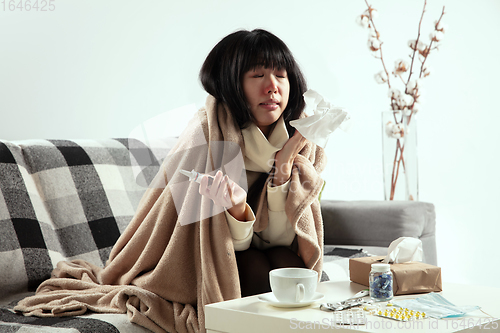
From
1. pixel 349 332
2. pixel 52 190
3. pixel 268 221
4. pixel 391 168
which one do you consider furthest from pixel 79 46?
pixel 349 332

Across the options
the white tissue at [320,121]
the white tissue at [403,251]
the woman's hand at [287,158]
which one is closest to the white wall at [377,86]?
the woman's hand at [287,158]

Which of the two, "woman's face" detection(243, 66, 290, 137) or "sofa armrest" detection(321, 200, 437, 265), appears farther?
"sofa armrest" detection(321, 200, 437, 265)

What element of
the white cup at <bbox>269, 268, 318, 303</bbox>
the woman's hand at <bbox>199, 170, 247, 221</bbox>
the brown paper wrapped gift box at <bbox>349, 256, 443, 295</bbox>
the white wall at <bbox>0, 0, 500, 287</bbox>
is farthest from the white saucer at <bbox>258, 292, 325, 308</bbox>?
the white wall at <bbox>0, 0, 500, 287</bbox>

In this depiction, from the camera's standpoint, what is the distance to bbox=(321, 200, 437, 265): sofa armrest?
5.21ft

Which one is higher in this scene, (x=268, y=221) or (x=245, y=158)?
(x=245, y=158)

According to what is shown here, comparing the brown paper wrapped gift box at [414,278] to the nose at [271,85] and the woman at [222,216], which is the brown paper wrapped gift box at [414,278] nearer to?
the woman at [222,216]

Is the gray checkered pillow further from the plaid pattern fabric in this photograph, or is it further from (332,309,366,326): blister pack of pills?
(332,309,366,326): blister pack of pills

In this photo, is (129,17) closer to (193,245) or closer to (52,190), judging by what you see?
(52,190)

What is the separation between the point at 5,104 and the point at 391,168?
1.48 meters

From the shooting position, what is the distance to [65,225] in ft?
4.15

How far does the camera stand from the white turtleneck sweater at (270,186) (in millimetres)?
1038

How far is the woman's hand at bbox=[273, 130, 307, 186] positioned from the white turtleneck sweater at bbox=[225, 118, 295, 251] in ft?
0.04

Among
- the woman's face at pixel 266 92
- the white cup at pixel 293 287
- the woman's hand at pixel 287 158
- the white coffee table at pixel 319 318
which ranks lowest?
the white coffee table at pixel 319 318

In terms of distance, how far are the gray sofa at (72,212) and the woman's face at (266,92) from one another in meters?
0.23
